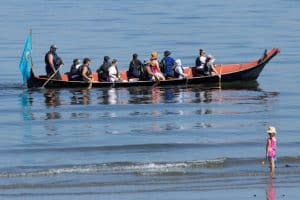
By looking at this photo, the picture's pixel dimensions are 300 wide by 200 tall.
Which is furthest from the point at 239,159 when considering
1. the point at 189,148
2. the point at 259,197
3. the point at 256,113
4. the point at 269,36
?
the point at 269,36

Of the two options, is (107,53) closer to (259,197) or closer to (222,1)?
(259,197)

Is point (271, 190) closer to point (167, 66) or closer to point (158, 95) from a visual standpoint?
point (158, 95)

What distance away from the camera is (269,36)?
212 feet

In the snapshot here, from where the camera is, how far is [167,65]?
3906cm

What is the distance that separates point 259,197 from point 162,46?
129ft

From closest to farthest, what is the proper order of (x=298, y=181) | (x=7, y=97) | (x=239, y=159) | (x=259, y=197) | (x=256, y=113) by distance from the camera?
(x=259, y=197), (x=298, y=181), (x=239, y=159), (x=256, y=113), (x=7, y=97)

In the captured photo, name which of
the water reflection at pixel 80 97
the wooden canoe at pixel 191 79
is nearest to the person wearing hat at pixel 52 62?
the wooden canoe at pixel 191 79

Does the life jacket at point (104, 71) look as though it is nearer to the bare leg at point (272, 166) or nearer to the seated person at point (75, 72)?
the seated person at point (75, 72)

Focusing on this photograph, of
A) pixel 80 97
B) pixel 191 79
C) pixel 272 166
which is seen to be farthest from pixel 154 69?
pixel 272 166

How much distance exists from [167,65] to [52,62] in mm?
4291

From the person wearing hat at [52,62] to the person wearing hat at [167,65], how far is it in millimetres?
3859

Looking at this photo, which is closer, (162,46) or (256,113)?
(256,113)

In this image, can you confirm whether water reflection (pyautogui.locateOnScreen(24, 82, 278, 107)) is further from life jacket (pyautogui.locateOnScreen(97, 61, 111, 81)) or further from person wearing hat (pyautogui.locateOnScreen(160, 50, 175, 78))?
person wearing hat (pyautogui.locateOnScreen(160, 50, 175, 78))

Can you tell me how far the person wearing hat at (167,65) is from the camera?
38.9 meters
